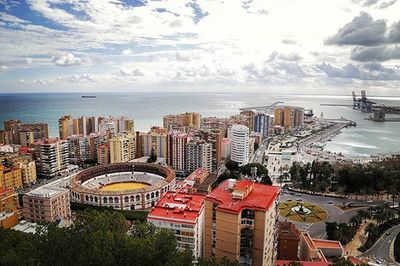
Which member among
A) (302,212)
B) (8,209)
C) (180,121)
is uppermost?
(180,121)

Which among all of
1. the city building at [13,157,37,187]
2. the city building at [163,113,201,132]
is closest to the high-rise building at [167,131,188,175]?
the city building at [13,157,37,187]

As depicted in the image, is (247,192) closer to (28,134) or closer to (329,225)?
(329,225)

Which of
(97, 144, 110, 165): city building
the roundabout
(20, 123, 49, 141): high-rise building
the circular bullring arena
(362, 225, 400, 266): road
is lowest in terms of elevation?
(362, 225, 400, 266): road

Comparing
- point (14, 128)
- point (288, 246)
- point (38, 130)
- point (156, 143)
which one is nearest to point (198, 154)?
point (156, 143)

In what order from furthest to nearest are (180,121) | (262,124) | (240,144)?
(262,124), (180,121), (240,144)

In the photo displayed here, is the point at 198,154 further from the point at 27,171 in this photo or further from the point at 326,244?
the point at 326,244

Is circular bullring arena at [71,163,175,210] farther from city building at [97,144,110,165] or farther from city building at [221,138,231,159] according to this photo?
city building at [221,138,231,159]

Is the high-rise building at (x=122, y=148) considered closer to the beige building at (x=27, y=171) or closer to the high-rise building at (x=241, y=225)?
the beige building at (x=27, y=171)
